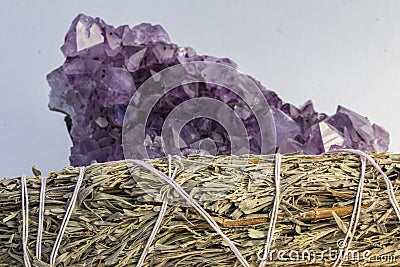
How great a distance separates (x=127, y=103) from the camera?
1035 mm

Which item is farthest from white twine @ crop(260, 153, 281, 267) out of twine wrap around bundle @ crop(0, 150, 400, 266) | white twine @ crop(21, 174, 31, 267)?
white twine @ crop(21, 174, 31, 267)

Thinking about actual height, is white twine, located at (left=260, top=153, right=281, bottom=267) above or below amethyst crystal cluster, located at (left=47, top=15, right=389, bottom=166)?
below

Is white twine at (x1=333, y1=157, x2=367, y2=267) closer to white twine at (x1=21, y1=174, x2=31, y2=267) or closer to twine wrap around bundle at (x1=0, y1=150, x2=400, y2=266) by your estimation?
twine wrap around bundle at (x1=0, y1=150, x2=400, y2=266)

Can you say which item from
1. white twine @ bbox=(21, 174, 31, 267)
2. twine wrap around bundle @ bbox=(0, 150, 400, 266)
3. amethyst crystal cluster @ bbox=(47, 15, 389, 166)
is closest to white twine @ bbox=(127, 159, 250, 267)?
twine wrap around bundle @ bbox=(0, 150, 400, 266)

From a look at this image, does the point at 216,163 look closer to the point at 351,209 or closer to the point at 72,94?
the point at 351,209

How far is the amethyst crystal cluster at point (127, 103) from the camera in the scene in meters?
0.99

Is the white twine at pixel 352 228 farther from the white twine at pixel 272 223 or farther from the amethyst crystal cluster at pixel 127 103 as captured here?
the amethyst crystal cluster at pixel 127 103

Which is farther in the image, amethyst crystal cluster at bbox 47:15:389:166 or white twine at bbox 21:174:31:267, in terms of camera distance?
amethyst crystal cluster at bbox 47:15:389:166

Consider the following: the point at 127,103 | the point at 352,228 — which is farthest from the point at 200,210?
the point at 127,103

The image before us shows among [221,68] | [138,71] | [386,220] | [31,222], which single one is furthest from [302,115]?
[31,222]

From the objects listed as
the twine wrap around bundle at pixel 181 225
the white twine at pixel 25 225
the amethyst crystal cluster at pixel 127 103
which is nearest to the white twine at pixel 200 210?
the twine wrap around bundle at pixel 181 225

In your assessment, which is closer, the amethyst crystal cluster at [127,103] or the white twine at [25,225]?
the white twine at [25,225]

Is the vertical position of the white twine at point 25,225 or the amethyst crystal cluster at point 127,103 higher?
the amethyst crystal cluster at point 127,103

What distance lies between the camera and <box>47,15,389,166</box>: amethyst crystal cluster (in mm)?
994
